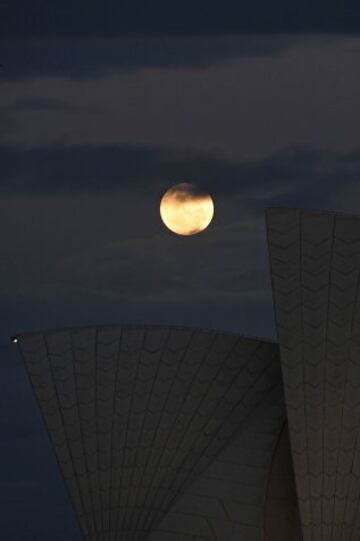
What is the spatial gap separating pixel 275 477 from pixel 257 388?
2612 millimetres

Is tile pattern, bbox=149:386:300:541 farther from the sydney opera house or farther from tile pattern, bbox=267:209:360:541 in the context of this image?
tile pattern, bbox=267:209:360:541

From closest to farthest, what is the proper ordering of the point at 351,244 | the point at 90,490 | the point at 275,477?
the point at 351,244
the point at 275,477
the point at 90,490

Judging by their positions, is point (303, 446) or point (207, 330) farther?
point (207, 330)

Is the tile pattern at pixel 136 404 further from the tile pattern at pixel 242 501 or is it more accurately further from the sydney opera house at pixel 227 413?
the tile pattern at pixel 242 501

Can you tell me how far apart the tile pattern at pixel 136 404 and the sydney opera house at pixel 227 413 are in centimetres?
3

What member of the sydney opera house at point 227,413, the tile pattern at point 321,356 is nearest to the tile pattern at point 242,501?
the sydney opera house at point 227,413

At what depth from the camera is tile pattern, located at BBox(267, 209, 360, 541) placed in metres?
33.3

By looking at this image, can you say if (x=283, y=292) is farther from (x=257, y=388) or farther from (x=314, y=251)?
(x=257, y=388)

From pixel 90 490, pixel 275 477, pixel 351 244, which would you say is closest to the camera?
pixel 351 244

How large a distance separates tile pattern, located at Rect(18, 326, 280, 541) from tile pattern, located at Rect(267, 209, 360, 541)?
12.1 feet

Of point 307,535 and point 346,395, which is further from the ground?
point 346,395

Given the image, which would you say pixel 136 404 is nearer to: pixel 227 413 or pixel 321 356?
pixel 227 413

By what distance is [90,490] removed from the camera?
1532 inches

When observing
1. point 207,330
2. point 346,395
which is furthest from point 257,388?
point 346,395
